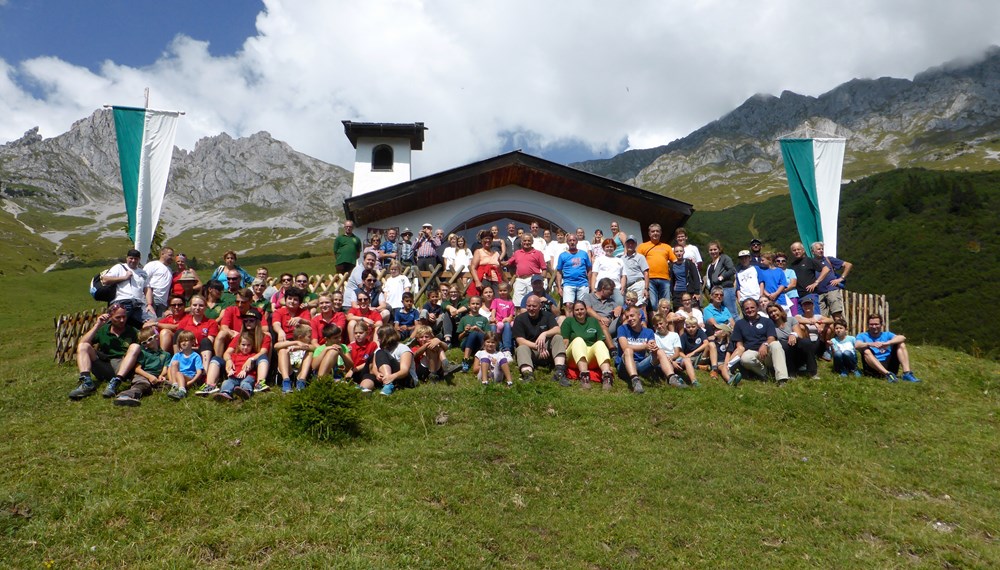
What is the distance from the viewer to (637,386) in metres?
8.04

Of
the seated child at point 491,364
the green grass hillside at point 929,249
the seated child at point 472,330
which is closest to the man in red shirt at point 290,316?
the seated child at point 472,330

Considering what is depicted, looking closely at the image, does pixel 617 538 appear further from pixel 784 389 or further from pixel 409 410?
pixel 784 389

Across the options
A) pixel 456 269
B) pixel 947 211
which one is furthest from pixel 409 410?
pixel 947 211

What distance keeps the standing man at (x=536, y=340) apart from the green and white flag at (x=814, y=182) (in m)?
6.19

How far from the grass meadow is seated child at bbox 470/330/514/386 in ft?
1.26

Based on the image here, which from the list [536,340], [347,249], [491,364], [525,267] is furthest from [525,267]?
[347,249]

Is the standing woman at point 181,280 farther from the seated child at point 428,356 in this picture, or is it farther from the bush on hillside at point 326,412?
the bush on hillside at point 326,412

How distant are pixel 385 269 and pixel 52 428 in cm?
681

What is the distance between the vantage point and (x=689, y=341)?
29.9 ft

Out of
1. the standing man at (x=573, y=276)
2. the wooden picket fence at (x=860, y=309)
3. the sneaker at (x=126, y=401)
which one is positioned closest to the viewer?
the sneaker at (x=126, y=401)

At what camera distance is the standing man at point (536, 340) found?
852 centimetres

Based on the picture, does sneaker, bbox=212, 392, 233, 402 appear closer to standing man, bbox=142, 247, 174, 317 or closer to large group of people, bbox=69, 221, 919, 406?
large group of people, bbox=69, 221, 919, 406

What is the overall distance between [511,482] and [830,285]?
7.98 metres

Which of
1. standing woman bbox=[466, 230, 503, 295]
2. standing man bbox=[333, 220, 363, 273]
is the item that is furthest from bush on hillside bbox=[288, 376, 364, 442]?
standing man bbox=[333, 220, 363, 273]
